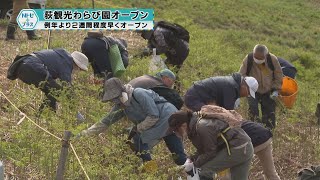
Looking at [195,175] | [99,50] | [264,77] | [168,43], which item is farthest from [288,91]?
[195,175]

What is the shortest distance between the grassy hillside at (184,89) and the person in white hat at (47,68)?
9.4 inches

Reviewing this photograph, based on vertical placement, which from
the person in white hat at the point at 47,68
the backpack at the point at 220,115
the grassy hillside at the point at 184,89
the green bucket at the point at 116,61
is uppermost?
the backpack at the point at 220,115

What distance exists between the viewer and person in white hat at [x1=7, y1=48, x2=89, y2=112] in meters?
5.49

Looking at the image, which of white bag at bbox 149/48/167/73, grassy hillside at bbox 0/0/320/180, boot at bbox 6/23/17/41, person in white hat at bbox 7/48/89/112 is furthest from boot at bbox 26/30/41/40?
person in white hat at bbox 7/48/89/112

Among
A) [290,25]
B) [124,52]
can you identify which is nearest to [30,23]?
[124,52]

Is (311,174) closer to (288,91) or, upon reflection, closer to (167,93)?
(167,93)

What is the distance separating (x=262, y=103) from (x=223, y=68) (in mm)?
3692

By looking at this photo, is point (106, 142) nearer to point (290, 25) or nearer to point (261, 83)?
point (261, 83)

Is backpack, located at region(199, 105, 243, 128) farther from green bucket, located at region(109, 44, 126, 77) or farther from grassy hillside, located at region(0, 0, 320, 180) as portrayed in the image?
green bucket, located at region(109, 44, 126, 77)

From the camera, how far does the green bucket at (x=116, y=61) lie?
651 centimetres
